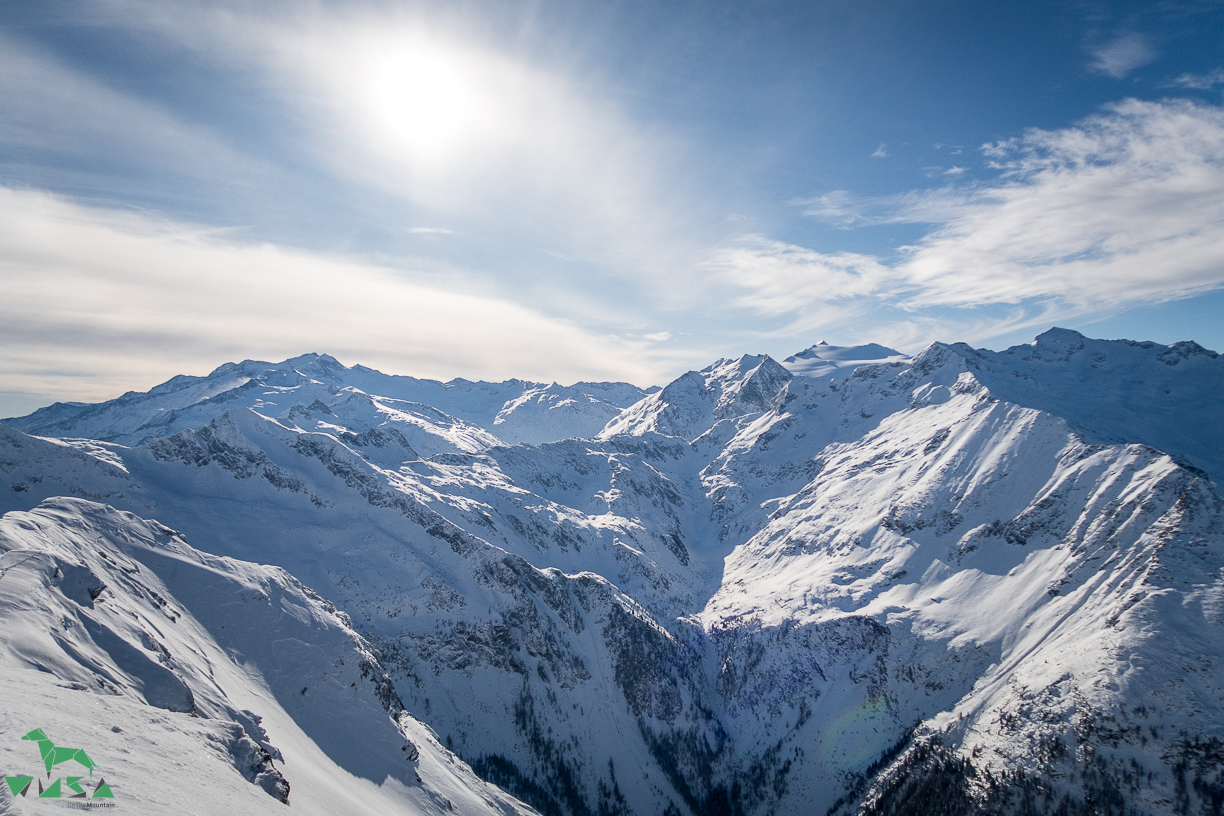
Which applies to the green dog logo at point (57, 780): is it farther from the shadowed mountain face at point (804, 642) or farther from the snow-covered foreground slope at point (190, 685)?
the shadowed mountain face at point (804, 642)

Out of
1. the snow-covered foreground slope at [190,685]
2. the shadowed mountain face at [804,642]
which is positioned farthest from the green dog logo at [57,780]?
the shadowed mountain face at [804,642]

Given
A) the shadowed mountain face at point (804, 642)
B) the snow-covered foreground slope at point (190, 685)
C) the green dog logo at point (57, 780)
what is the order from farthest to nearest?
the shadowed mountain face at point (804, 642) < the snow-covered foreground slope at point (190, 685) < the green dog logo at point (57, 780)

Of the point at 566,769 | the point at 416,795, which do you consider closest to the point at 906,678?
the point at 566,769

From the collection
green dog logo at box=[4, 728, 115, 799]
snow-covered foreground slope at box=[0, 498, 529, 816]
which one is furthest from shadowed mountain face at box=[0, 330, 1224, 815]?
green dog logo at box=[4, 728, 115, 799]

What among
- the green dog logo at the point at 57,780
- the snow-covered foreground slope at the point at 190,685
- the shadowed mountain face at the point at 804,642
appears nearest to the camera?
the green dog logo at the point at 57,780

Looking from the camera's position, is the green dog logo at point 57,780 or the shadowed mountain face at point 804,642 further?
the shadowed mountain face at point 804,642

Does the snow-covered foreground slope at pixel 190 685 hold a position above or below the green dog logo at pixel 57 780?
below
